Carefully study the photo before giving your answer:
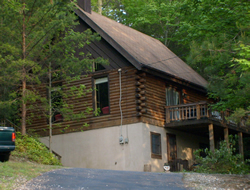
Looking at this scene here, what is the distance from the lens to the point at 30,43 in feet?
69.4

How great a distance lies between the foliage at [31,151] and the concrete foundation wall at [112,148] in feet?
11.9

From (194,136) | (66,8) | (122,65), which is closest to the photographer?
(66,8)

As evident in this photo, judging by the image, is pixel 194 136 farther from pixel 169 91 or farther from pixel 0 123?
pixel 0 123

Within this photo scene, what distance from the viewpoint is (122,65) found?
77.2 ft

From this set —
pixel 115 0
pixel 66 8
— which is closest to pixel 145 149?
pixel 66 8

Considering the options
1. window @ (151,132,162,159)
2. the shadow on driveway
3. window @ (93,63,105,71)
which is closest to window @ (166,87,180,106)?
window @ (151,132,162,159)

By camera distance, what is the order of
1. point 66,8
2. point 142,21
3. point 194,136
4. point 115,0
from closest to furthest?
point 66,8 → point 194,136 → point 142,21 → point 115,0

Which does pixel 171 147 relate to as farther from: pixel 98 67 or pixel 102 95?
pixel 98 67

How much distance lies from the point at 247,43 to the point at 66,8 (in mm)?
9812

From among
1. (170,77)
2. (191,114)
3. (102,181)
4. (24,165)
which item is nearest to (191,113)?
(191,114)

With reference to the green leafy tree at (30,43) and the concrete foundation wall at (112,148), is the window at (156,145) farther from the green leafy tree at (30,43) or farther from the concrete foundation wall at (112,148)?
the green leafy tree at (30,43)

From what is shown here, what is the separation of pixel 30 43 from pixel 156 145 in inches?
349

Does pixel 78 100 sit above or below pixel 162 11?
below

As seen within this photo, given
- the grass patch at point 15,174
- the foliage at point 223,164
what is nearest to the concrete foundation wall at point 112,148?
the foliage at point 223,164
